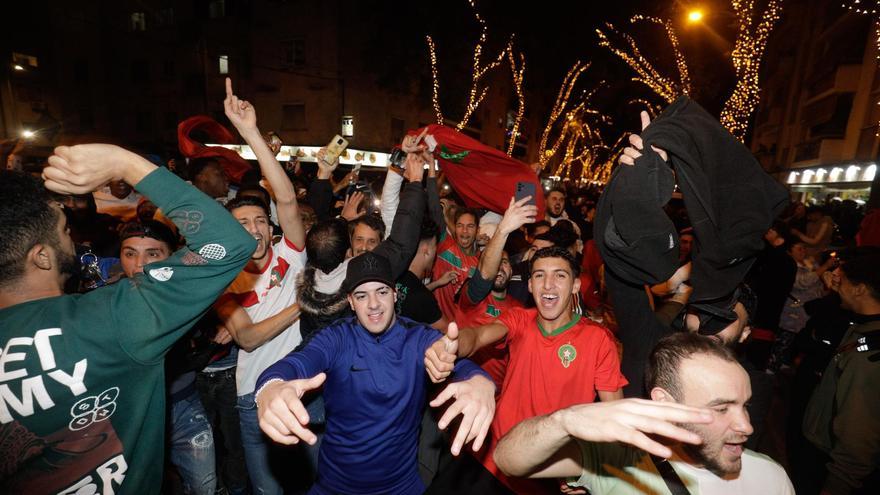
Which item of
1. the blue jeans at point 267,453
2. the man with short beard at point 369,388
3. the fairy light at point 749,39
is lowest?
the blue jeans at point 267,453

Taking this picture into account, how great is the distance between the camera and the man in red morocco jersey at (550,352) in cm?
290

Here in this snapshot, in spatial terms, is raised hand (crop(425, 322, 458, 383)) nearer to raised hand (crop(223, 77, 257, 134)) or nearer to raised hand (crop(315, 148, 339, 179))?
raised hand (crop(223, 77, 257, 134))

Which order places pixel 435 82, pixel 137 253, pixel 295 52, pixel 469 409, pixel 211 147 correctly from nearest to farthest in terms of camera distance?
1. pixel 469 409
2. pixel 137 253
3. pixel 211 147
4. pixel 295 52
5. pixel 435 82

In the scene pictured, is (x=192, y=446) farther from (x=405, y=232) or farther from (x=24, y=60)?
(x=24, y=60)

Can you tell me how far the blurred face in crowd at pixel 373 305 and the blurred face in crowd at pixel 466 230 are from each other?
292 centimetres

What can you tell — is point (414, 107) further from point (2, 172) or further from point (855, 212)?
point (2, 172)

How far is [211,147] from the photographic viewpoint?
20.9 ft

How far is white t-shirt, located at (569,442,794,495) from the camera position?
1975 mm

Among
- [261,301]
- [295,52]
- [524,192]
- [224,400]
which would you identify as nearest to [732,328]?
[524,192]

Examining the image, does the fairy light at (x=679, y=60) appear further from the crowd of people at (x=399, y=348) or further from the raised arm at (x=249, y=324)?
the raised arm at (x=249, y=324)

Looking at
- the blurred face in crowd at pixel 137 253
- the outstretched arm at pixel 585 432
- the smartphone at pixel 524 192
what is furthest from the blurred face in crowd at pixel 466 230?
the outstretched arm at pixel 585 432

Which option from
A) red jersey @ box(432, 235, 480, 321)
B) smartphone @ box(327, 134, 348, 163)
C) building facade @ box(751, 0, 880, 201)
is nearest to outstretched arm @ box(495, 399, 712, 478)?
red jersey @ box(432, 235, 480, 321)

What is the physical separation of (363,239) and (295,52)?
74.3ft

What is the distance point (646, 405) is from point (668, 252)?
31.5 inches
